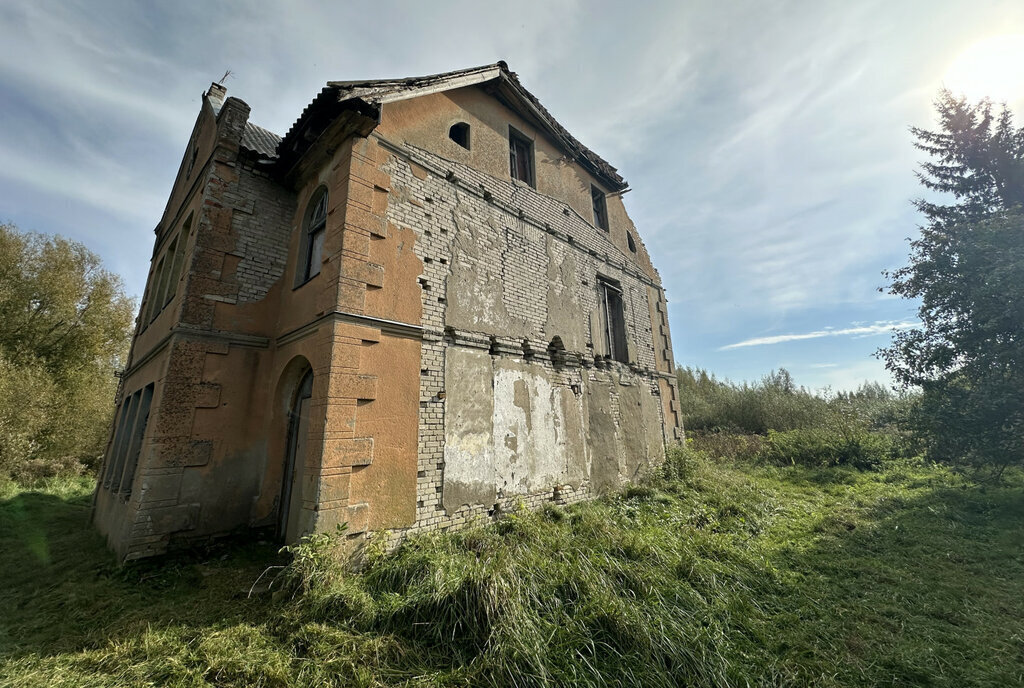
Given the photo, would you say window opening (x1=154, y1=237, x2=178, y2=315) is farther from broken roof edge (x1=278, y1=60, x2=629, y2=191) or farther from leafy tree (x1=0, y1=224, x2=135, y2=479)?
leafy tree (x1=0, y1=224, x2=135, y2=479)

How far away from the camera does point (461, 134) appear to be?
8453 mm

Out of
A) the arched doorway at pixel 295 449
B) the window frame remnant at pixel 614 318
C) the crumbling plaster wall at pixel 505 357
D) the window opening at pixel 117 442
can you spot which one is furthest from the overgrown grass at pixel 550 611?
the window frame remnant at pixel 614 318

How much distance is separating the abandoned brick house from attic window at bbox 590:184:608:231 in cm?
314

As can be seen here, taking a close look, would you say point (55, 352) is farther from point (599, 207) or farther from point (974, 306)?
point (974, 306)

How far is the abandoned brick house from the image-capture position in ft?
18.0

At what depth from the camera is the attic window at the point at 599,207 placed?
39.1 feet

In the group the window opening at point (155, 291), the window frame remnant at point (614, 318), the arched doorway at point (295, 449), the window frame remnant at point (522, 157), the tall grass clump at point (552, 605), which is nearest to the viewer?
the tall grass clump at point (552, 605)

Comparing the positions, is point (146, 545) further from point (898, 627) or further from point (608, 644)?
point (898, 627)

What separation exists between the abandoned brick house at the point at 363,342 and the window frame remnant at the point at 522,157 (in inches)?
13.1

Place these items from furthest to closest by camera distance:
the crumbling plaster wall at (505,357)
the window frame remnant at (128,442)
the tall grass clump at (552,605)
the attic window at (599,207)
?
the attic window at (599,207) < the window frame remnant at (128,442) < the crumbling plaster wall at (505,357) < the tall grass clump at (552,605)

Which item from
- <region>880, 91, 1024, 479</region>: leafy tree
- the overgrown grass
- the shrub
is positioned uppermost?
<region>880, 91, 1024, 479</region>: leafy tree

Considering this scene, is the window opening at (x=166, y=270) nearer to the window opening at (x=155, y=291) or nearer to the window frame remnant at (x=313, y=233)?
the window opening at (x=155, y=291)

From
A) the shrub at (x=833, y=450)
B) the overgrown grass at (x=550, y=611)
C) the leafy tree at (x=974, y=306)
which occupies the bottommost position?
the overgrown grass at (x=550, y=611)

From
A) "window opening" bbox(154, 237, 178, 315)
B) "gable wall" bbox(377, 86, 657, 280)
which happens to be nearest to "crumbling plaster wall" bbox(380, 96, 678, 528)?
"gable wall" bbox(377, 86, 657, 280)
